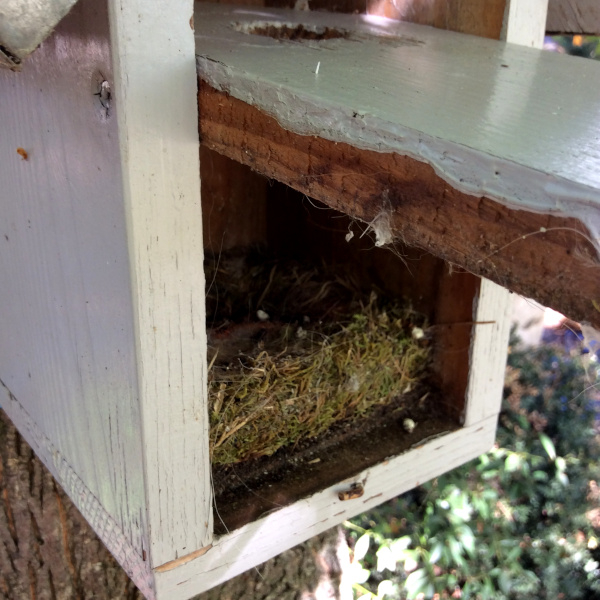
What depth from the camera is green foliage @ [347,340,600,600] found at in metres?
1.37

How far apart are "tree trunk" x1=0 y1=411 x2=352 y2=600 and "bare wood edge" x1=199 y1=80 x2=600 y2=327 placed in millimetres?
643

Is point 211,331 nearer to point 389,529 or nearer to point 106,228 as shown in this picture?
point 106,228

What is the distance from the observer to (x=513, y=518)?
159cm

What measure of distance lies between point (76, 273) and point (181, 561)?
28 cm

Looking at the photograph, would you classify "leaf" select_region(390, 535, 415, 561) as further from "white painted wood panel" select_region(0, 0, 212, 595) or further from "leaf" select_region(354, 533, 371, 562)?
"white painted wood panel" select_region(0, 0, 212, 595)

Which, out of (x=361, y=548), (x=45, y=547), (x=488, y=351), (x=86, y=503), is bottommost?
(x=361, y=548)

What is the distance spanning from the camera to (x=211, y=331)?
32.1 inches

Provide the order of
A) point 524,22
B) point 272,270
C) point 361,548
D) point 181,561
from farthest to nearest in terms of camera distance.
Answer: point 361,548 → point 272,270 → point 524,22 → point 181,561

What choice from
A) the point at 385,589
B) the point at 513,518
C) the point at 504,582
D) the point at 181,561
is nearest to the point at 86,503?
the point at 181,561

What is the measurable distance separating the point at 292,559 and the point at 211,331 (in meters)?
0.44

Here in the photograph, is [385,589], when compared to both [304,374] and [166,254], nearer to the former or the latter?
[304,374]

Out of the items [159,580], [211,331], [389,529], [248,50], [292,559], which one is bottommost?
[389,529]

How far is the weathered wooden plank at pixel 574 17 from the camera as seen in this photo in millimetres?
842

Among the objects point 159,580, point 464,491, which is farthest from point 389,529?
point 159,580
